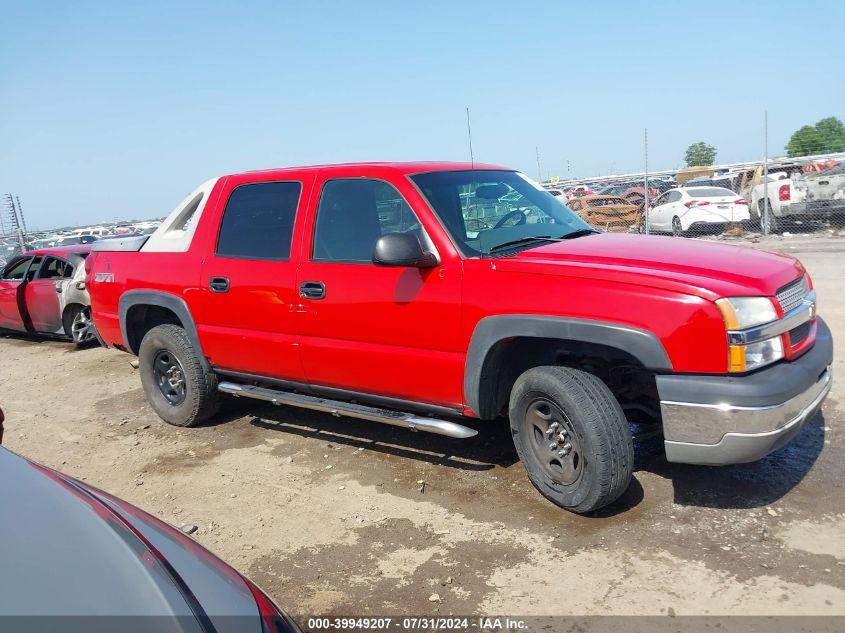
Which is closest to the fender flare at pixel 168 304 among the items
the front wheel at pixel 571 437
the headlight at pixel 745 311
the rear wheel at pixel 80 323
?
the front wheel at pixel 571 437

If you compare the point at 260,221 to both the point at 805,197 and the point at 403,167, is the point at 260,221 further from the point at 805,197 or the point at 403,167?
the point at 805,197

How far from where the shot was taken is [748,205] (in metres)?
17.0

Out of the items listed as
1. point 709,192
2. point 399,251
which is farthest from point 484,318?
point 709,192

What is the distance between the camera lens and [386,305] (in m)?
4.13

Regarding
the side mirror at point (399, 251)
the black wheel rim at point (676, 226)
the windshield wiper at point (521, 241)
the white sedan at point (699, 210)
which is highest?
the side mirror at point (399, 251)

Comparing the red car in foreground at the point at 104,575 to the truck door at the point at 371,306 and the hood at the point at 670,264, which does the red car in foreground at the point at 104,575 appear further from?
the hood at the point at 670,264

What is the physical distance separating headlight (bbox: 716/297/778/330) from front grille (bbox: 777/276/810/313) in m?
0.16

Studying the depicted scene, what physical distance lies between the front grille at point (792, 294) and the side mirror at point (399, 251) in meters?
1.81

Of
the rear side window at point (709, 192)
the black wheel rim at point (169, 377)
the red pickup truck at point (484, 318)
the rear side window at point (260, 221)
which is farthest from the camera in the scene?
the rear side window at point (709, 192)

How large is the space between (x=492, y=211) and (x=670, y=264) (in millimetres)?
1240

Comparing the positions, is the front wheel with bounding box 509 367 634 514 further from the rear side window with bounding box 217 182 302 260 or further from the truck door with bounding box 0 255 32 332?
the truck door with bounding box 0 255 32 332

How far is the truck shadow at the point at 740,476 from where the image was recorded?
3799 mm

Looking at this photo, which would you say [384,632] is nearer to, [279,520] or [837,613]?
[279,520]

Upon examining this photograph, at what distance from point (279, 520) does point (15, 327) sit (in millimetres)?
8600
